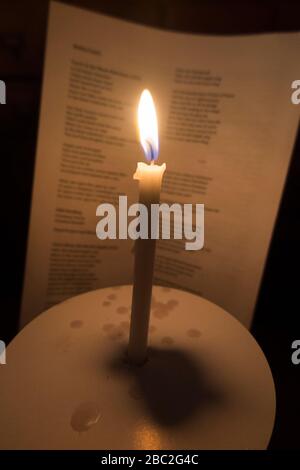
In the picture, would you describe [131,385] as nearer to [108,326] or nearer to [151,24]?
[108,326]

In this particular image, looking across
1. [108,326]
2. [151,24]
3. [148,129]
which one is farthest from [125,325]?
[151,24]

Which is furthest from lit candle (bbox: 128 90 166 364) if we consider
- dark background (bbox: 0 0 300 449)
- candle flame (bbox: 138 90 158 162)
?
dark background (bbox: 0 0 300 449)

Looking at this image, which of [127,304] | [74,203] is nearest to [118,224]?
[74,203]

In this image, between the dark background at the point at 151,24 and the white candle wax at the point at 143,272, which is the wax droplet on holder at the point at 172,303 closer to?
the white candle wax at the point at 143,272

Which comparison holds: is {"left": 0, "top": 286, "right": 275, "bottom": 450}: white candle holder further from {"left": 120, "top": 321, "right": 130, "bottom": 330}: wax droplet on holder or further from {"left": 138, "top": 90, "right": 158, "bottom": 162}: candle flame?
{"left": 138, "top": 90, "right": 158, "bottom": 162}: candle flame

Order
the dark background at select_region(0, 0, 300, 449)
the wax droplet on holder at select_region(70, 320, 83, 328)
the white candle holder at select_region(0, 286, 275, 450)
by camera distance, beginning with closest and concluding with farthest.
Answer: the white candle holder at select_region(0, 286, 275, 450) → the wax droplet on holder at select_region(70, 320, 83, 328) → the dark background at select_region(0, 0, 300, 449)

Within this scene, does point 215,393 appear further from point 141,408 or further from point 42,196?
point 42,196
